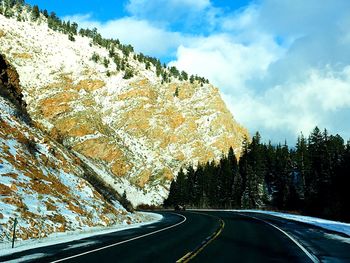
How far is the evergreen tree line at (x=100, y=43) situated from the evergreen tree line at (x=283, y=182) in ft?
202

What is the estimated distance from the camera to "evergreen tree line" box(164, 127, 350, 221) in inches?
2763

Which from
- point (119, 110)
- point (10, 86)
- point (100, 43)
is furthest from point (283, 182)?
point (100, 43)

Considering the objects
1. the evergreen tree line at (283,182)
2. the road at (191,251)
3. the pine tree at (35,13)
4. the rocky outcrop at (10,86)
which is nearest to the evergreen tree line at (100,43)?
the pine tree at (35,13)

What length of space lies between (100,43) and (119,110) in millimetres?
57673

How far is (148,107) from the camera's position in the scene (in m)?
144

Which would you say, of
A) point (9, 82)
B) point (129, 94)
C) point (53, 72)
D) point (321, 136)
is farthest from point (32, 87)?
point (9, 82)

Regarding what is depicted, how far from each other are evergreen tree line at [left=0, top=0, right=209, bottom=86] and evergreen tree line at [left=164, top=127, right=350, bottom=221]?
6156 cm

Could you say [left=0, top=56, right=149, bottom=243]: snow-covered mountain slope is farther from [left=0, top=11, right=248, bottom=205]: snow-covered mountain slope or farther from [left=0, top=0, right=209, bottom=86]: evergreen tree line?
[left=0, top=0, right=209, bottom=86]: evergreen tree line

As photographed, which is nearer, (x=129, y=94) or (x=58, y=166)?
(x=58, y=166)

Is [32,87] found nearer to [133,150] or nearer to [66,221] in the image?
[133,150]

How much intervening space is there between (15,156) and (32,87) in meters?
110

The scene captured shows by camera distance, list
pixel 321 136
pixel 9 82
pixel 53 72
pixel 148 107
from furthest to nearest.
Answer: pixel 148 107, pixel 53 72, pixel 321 136, pixel 9 82

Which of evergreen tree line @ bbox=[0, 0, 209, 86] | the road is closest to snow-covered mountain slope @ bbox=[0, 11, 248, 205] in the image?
evergreen tree line @ bbox=[0, 0, 209, 86]

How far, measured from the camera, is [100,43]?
183625 millimetres
